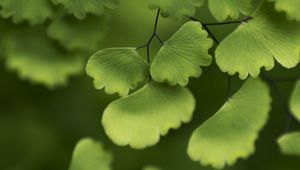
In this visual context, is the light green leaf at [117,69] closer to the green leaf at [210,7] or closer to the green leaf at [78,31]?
the green leaf at [210,7]

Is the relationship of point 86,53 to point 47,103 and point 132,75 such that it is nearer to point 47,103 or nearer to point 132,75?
point 47,103

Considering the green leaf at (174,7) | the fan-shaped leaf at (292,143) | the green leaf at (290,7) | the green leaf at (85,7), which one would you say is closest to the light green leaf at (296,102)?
the fan-shaped leaf at (292,143)

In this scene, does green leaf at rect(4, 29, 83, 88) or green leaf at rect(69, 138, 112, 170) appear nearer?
green leaf at rect(69, 138, 112, 170)

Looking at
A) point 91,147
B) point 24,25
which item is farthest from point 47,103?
point 91,147

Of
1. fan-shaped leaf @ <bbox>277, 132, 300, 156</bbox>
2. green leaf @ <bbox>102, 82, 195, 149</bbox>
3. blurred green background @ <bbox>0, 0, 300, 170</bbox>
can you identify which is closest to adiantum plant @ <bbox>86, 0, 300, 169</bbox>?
green leaf @ <bbox>102, 82, 195, 149</bbox>

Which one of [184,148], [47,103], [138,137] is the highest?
[138,137]

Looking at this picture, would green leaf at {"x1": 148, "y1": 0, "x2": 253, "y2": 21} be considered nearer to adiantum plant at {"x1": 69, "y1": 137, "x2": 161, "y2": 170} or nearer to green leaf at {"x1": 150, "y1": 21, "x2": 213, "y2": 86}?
green leaf at {"x1": 150, "y1": 21, "x2": 213, "y2": 86}
